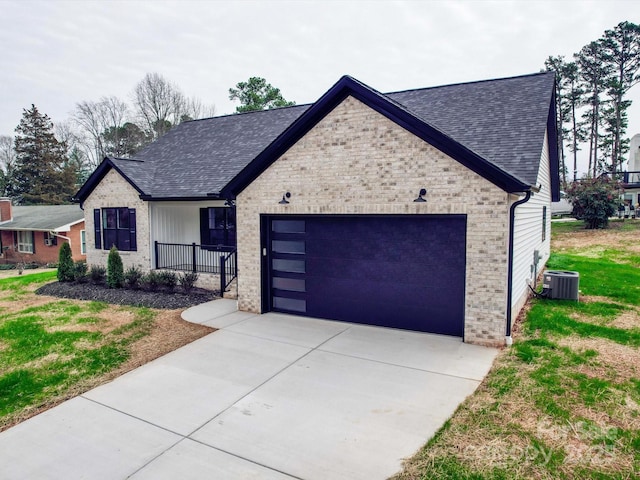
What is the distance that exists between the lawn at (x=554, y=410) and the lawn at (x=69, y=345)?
5066 millimetres

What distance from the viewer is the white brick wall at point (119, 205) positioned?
46.1 ft

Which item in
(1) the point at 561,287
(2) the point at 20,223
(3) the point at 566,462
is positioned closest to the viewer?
(3) the point at 566,462

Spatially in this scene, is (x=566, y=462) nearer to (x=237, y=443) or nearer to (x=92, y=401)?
(x=237, y=443)

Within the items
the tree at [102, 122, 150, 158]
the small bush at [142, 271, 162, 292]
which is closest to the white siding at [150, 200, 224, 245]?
the small bush at [142, 271, 162, 292]

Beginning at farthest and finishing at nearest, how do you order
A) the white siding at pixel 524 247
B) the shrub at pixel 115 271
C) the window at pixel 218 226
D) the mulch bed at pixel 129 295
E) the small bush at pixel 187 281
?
the window at pixel 218 226 < the shrub at pixel 115 271 < the small bush at pixel 187 281 < the mulch bed at pixel 129 295 < the white siding at pixel 524 247

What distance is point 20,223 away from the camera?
2780cm

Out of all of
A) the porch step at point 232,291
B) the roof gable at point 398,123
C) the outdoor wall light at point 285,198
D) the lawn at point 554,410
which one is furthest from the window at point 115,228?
the lawn at point 554,410

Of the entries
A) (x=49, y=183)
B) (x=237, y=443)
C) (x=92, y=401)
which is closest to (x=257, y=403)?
(x=237, y=443)

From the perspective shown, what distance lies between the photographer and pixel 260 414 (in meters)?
5.16

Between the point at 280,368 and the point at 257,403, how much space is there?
1166mm

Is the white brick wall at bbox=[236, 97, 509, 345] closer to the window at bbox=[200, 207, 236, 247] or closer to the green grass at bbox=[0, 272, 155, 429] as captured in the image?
the green grass at bbox=[0, 272, 155, 429]

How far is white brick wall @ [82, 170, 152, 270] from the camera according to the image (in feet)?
46.1

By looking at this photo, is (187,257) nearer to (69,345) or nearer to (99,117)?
(69,345)

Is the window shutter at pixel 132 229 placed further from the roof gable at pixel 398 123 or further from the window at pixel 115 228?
the roof gable at pixel 398 123
